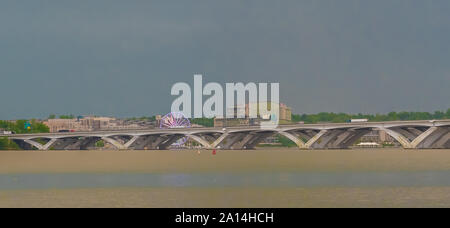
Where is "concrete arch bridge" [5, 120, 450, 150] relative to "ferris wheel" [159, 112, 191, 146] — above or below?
below

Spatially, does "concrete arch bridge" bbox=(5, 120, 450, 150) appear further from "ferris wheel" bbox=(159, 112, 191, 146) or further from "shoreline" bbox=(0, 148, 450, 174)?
"shoreline" bbox=(0, 148, 450, 174)

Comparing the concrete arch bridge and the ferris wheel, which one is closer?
the concrete arch bridge

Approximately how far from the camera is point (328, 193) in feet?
91.0

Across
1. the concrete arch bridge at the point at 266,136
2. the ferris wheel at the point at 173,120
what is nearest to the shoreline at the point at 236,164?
the concrete arch bridge at the point at 266,136

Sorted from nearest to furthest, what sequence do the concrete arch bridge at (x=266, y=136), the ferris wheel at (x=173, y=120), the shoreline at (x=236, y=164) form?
the shoreline at (x=236, y=164) → the concrete arch bridge at (x=266, y=136) → the ferris wheel at (x=173, y=120)

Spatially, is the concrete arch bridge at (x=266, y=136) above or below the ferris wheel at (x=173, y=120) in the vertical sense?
below

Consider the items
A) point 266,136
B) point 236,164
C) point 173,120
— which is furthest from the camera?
point 173,120

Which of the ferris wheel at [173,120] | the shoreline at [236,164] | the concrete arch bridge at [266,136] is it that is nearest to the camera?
the shoreline at [236,164]

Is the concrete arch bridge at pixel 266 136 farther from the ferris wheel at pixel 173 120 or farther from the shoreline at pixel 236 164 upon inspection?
the shoreline at pixel 236 164

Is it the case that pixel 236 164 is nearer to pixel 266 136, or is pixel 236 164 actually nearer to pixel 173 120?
pixel 266 136

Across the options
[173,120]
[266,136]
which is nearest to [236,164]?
[266,136]

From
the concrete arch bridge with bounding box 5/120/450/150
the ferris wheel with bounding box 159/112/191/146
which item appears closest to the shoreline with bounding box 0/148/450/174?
the concrete arch bridge with bounding box 5/120/450/150

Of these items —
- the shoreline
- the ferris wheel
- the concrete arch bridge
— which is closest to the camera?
the shoreline

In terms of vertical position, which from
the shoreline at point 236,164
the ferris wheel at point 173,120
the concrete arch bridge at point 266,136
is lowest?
the shoreline at point 236,164
